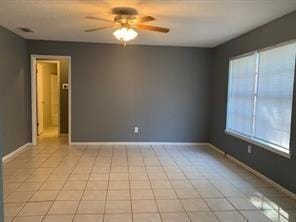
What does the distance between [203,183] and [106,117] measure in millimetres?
3103

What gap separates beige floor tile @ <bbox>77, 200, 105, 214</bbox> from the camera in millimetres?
2748

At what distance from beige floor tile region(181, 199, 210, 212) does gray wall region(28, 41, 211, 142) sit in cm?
321

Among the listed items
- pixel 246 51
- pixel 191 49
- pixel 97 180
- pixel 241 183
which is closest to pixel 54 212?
pixel 97 180

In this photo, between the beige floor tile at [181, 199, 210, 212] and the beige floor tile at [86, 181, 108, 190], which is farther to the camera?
the beige floor tile at [86, 181, 108, 190]

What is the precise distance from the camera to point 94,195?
3.17m

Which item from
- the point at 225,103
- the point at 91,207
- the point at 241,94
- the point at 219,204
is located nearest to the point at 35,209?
the point at 91,207

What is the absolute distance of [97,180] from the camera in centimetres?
371

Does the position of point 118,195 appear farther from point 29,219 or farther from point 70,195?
point 29,219

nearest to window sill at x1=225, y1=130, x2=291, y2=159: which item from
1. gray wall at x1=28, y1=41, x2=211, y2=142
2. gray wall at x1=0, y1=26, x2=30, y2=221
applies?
gray wall at x1=28, y1=41, x2=211, y2=142

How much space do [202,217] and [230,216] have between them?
306mm

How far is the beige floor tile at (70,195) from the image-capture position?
308cm

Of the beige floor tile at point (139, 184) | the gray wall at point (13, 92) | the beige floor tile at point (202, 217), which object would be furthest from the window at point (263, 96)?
the gray wall at point (13, 92)

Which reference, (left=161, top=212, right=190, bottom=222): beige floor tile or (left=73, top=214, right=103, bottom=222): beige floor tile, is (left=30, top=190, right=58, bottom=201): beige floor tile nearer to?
(left=73, top=214, right=103, bottom=222): beige floor tile

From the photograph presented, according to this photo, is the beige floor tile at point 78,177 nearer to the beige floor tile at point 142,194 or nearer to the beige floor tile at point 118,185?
the beige floor tile at point 118,185
